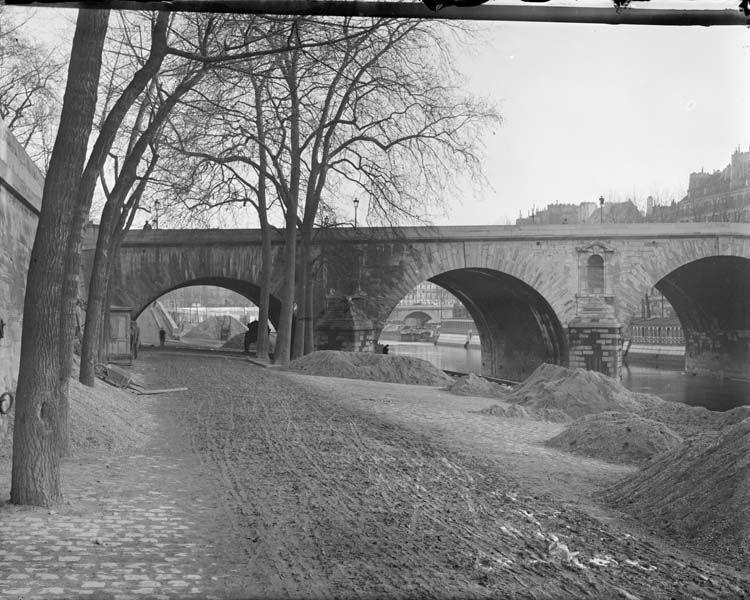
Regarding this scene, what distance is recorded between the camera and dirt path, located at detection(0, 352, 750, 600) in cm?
534

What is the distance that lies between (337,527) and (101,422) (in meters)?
5.27

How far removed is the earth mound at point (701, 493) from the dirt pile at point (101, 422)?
214 inches

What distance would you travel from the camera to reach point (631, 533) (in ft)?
22.5

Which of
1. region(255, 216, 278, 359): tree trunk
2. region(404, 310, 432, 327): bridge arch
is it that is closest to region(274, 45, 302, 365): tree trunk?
region(255, 216, 278, 359): tree trunk

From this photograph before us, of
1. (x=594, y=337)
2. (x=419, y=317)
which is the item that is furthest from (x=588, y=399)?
(x=419, y=317)

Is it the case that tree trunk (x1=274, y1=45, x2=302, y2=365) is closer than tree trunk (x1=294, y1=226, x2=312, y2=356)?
Yes

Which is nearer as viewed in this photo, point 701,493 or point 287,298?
point 701,493

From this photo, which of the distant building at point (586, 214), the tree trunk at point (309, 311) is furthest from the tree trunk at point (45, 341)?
the distant building at point (586, 214)

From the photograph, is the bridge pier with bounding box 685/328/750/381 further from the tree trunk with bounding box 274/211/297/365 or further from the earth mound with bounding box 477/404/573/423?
the earth mound with bounding box 477/404/573/423

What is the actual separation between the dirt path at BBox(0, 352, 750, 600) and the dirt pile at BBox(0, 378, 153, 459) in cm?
37

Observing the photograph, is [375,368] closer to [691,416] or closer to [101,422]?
[691,416]

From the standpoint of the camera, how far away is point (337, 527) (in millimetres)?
6695

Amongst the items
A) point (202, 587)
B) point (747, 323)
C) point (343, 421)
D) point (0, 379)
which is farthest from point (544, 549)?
point (747, 323)

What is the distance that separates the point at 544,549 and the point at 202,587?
7.56ft
